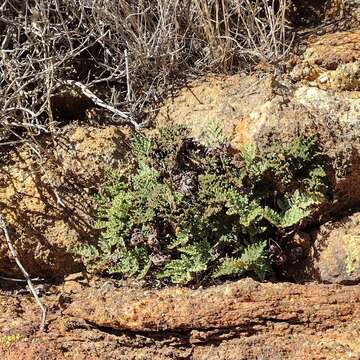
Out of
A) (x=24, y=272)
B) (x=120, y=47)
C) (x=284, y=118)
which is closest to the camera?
(x=24, y=272)

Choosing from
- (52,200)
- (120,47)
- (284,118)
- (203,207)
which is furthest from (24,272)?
A: (284,118)

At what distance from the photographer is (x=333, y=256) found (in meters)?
3.29

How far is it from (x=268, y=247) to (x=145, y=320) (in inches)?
30.6

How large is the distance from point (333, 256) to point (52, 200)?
153 centimetres

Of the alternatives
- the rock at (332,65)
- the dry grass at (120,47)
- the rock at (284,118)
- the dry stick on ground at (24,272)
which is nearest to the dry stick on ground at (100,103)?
the dry grass at (120,47)

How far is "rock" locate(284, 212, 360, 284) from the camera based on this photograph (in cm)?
325

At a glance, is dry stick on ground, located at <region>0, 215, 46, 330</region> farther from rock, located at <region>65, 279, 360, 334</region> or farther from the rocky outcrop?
rock, located at <region>65, 279, 360, 334</region>

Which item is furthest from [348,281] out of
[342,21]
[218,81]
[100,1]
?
[100,1]

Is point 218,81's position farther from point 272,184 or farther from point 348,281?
point 348,281

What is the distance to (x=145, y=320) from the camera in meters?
3.08

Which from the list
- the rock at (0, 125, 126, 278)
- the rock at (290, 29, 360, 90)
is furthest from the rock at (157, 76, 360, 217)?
the rock at (0, 125, 126, 278)

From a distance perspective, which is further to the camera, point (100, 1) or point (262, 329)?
point (100, 1)

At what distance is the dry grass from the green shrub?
0.48 m

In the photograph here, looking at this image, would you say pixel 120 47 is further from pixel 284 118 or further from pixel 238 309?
pixel 238 309
